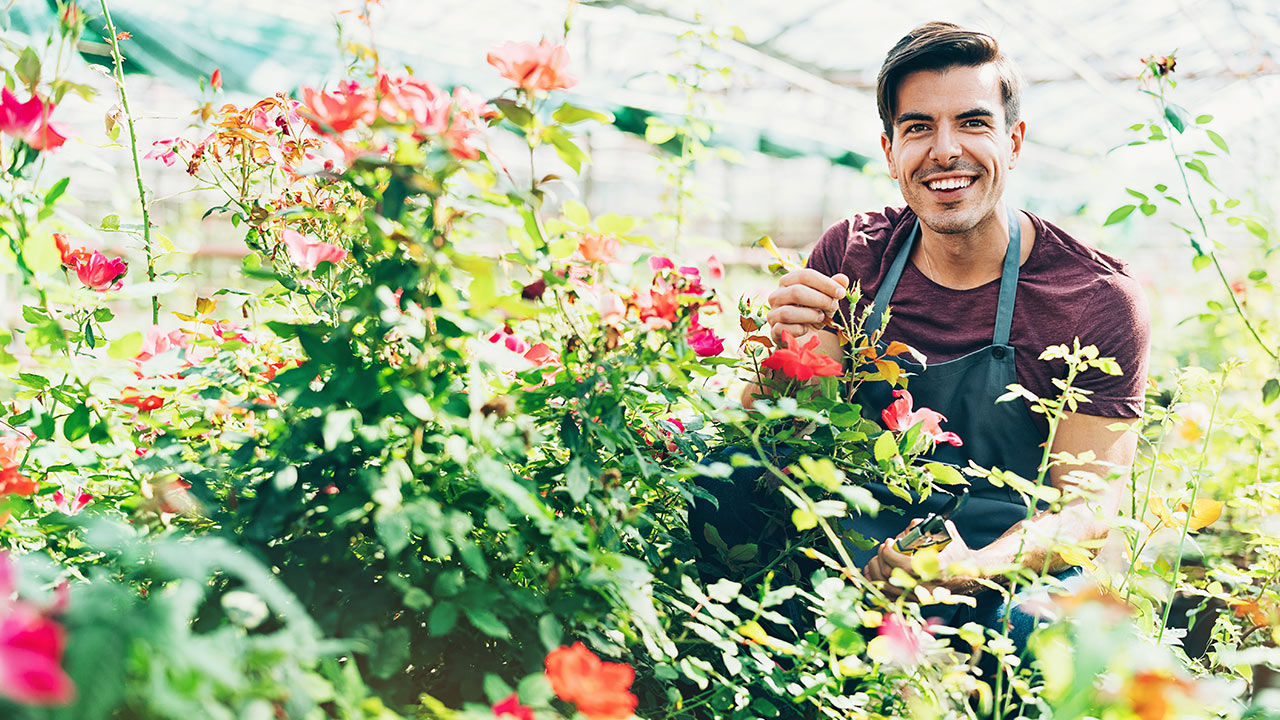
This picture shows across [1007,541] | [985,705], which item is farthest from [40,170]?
[1007,541]

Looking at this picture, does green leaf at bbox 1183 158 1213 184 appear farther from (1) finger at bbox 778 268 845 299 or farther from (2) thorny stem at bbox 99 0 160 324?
(2) thorny stem at bbox 99 0 160 324

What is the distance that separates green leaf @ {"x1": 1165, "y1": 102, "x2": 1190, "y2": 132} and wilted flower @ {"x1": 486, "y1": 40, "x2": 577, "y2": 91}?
0.97 m

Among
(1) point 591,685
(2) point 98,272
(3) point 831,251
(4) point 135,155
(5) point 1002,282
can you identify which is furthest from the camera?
(3) point 831,251

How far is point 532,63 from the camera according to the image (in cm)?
78

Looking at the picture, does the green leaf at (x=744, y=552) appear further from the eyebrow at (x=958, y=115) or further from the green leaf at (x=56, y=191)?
the eyebrow at (x=958, y=115)

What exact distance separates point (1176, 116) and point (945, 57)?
51cm

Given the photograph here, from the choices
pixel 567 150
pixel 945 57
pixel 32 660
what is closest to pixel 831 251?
pixel 945 57

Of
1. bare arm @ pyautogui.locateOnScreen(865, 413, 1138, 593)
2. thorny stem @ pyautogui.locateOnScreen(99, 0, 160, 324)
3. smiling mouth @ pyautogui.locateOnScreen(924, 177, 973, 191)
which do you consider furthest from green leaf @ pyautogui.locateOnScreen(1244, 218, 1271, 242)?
thorny stem @ pyautogui.locateOnScreen(99, 0, 160, 324)

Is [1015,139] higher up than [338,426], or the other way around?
[1015,139]

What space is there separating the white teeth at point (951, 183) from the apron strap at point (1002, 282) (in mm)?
161

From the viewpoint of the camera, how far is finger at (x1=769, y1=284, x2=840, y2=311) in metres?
1.25

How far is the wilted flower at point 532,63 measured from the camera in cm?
78

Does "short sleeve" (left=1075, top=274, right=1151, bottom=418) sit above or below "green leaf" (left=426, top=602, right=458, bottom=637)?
above

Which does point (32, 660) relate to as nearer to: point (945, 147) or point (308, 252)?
point (308, 252)
